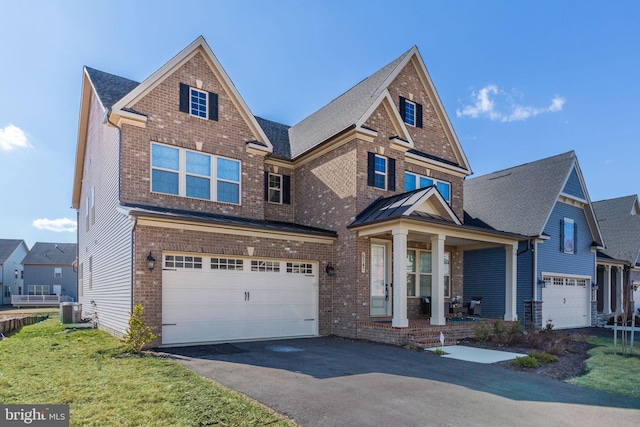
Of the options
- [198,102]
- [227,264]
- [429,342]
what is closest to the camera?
[429,342]

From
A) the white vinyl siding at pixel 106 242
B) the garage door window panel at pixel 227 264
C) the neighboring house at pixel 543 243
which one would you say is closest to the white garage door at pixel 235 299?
the garage door window panel at pixel 227 264

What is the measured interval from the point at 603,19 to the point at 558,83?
3.22 metres

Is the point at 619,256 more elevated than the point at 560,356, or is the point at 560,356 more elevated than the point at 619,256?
the point at 619,256

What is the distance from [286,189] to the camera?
661 inches

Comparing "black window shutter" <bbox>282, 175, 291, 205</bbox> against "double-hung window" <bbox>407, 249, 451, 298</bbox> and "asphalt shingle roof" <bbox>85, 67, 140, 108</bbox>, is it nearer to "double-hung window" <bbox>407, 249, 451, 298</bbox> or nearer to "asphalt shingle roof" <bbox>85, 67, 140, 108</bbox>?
"double-hung window" <bbox>407, 249, 451, 298</bbox>

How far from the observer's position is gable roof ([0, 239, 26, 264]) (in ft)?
152

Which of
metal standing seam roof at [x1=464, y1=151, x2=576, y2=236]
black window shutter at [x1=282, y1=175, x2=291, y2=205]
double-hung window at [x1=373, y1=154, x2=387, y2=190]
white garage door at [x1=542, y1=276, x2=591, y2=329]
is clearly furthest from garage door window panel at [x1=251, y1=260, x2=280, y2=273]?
white garage door at [x1=542, y1=276, x2=591, y2=329]

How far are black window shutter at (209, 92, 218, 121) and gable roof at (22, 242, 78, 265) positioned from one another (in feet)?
133

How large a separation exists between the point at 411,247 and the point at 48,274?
155 feet

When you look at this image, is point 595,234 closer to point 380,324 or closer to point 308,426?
point 380,324

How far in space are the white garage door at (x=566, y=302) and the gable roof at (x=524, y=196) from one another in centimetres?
283

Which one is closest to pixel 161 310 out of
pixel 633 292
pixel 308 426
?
pixel 308 426

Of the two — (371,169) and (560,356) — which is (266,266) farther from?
(560,356)

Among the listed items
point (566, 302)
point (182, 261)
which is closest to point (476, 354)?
point (182, 261)
